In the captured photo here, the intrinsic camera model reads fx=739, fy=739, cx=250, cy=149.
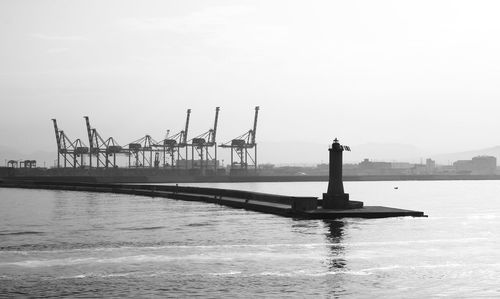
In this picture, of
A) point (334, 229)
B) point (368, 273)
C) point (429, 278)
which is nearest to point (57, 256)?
point (368, 273)

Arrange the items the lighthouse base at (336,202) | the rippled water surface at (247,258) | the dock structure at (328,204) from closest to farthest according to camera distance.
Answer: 1. the rippled water surface at (247,258)
2. the dock structure at (328,204)
3. the lighthouse base at (336,202)

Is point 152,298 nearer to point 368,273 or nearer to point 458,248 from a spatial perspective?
point 368,273

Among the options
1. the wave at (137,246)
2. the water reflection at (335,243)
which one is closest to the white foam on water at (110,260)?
the wave at (137,246)

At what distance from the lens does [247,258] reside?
22.5 metres

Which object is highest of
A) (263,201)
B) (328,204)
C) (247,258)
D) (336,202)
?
(336,202)

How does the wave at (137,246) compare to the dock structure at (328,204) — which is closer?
the wave at (137,246)

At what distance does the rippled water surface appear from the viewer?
670 inches

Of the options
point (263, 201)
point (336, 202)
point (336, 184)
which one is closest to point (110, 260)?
point (336, 184)

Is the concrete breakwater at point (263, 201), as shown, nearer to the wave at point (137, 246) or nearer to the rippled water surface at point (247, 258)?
the rippled water surface at point (247, 258)

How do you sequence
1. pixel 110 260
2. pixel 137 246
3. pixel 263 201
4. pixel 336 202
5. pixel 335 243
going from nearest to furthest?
pixel 110 260 < pixel 137 246 < pixel 335 243 < pixel 336 202 < pixel 263 201

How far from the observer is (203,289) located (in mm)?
16938

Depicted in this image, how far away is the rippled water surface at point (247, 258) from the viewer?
17.0 metres

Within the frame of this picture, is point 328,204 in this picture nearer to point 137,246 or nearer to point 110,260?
point 137,246

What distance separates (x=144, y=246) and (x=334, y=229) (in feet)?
31.0
